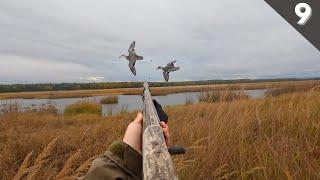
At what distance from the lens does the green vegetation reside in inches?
664

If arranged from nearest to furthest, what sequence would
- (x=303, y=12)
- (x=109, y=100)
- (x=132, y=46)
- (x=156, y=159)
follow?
(x=156, y=159), (x=132, y=46), (x=303, y=12), (x=109, y=100)

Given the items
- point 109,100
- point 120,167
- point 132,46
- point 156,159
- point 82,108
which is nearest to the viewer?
point 156,159

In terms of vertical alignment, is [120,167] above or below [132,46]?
below

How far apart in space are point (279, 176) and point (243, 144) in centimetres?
93

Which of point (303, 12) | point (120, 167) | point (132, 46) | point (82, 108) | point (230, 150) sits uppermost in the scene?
point (303, 12)

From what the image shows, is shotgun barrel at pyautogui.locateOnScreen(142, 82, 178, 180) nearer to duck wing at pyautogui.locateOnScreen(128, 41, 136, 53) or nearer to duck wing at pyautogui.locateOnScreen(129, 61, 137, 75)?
duck wing at pyautogui.locateOnScreen(129, 61, 137, 75)

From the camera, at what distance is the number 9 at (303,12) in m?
5.74

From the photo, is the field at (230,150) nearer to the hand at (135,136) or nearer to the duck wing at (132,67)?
the duck wing at (132,67)

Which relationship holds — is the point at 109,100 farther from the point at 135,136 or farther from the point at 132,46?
the point at 135,136

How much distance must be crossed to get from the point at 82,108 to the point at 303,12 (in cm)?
1248

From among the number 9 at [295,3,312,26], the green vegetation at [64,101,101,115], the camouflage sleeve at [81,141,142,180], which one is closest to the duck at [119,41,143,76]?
the camouflage sleeve at [81,141,142,180]

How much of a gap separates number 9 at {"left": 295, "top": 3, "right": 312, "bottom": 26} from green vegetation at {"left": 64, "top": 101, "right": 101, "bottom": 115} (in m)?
12.0

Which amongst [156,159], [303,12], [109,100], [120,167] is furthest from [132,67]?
[109,100]

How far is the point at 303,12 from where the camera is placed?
6.14 meters
